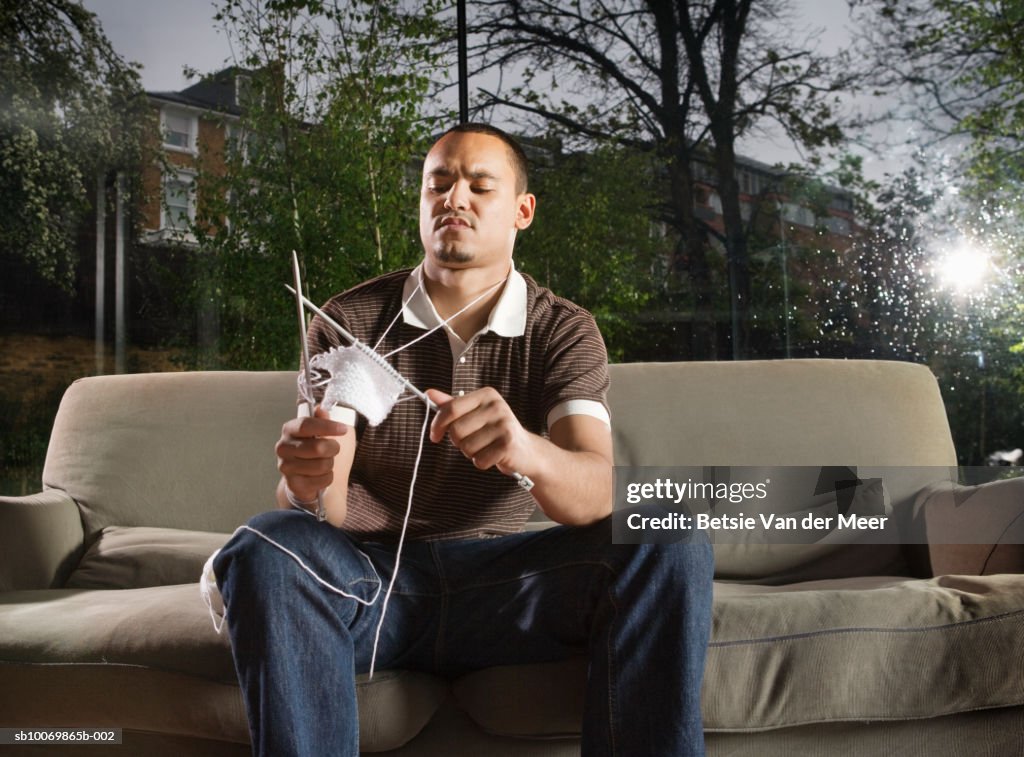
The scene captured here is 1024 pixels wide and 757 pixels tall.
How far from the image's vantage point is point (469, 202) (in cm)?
167

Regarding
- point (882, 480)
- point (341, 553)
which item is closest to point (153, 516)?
point (341, 553)

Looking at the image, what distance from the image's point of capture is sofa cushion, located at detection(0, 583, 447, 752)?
1.41 meters

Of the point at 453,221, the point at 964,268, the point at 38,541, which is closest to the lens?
Answer: the point at 453,221

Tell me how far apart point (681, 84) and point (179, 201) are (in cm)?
193

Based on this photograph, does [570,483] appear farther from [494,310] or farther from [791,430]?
[791,430]

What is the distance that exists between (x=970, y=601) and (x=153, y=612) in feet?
4.24

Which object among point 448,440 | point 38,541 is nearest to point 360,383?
point 448,440

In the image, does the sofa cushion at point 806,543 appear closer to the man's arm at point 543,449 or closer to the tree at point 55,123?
the man's arm at point 543,449

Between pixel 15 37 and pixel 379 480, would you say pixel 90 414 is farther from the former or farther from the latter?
pixel 15 37

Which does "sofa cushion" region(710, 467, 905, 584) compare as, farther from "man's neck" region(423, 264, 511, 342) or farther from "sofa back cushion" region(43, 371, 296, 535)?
"sofa back cushion" region(43, 371, 296, 535)

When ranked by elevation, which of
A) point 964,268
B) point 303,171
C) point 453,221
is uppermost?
point 303,171

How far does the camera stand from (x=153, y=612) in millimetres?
1532

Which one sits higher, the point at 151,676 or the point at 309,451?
the point at 309,451
